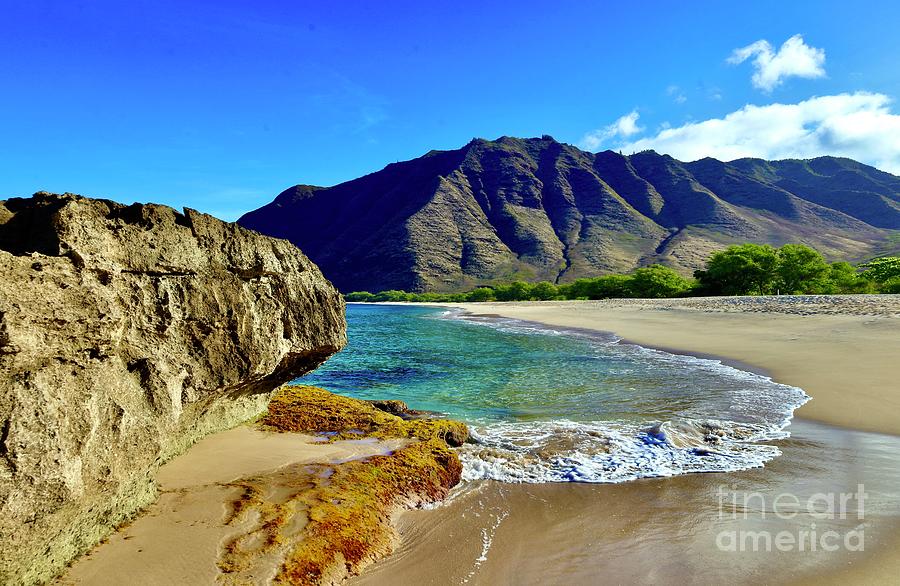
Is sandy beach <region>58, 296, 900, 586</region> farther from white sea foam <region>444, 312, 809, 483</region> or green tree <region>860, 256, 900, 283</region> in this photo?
green tree <region>860, 256, 900, 283</region>

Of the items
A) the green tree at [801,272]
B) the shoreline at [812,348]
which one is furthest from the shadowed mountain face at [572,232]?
the shoreline at [812,348]

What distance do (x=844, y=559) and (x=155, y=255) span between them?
25.9 ft

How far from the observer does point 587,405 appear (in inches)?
443

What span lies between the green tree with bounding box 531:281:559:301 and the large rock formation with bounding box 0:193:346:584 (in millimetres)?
91720

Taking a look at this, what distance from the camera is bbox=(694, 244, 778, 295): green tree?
57719mm

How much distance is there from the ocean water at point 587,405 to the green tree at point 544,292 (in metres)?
74.3

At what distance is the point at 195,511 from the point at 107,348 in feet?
6.45

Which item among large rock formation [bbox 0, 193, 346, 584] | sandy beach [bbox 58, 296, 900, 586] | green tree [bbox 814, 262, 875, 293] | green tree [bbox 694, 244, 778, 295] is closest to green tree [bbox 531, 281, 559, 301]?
→ green tree [bbox 694, 244, 778, 295]

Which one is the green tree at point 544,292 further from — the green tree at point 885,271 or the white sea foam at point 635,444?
the white sea foam at point 635,444

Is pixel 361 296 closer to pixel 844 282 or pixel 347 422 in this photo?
pixel 844 282

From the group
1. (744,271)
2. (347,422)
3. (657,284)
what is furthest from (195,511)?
(657,284)

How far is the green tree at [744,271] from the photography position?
189 ft

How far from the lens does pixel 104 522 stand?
4.06m

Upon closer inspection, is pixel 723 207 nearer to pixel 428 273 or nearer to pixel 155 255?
pixel 428 273
